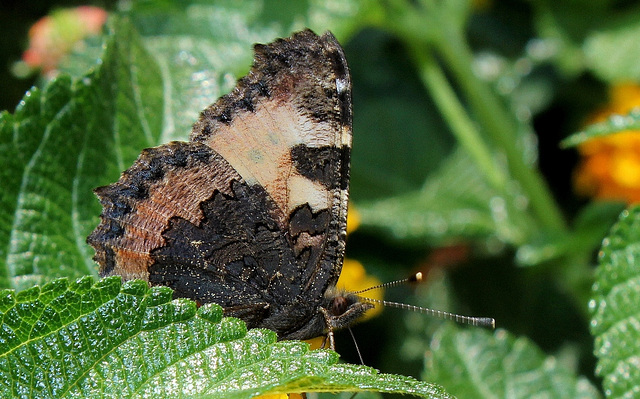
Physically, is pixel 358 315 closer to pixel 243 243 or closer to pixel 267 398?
pixel 243 243

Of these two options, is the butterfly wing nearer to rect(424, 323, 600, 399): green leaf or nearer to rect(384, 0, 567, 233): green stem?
rect(424, 323, 600, 399): green leaf

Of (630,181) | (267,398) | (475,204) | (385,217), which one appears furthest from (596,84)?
(267,398)

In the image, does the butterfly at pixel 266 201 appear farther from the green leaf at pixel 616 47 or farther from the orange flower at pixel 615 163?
the green leaf at pixel 616 47

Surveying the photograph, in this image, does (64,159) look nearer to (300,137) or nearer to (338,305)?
(300,137)

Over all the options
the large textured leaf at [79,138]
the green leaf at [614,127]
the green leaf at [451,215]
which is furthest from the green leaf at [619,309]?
the large textured leaf at [79,138]

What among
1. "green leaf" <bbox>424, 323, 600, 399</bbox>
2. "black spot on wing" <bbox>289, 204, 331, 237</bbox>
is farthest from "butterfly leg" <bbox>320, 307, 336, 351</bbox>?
"green leaf" <bbox>424, 323, 600, 399</bbox>

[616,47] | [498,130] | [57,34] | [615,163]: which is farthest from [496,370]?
[57,34]
